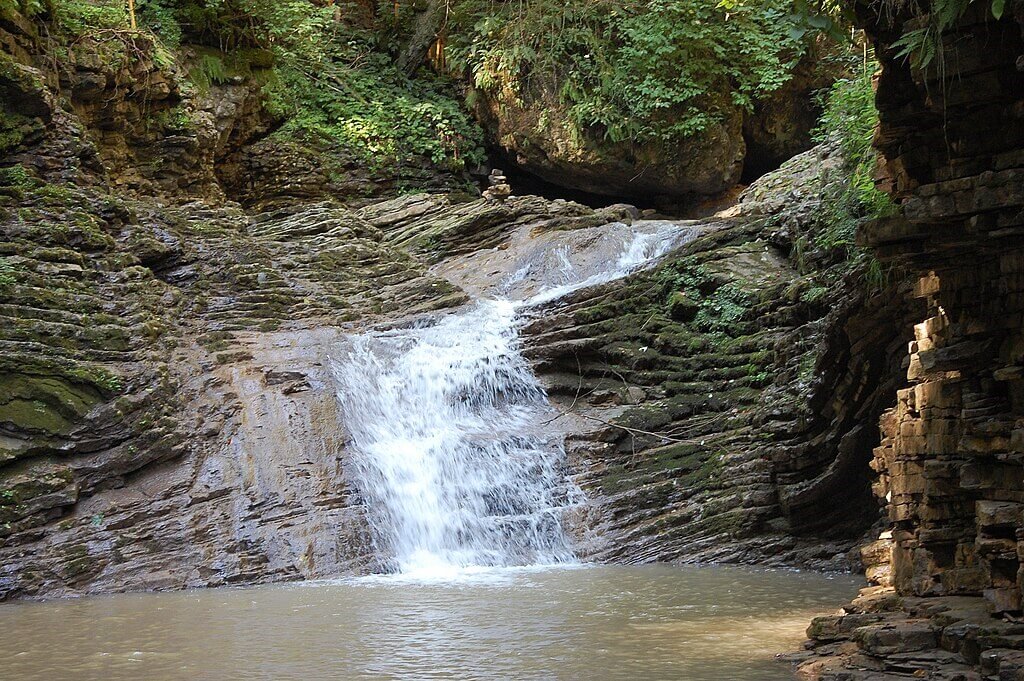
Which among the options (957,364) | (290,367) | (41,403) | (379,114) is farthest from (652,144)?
(957,364)

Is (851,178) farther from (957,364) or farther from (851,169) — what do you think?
(957,364)

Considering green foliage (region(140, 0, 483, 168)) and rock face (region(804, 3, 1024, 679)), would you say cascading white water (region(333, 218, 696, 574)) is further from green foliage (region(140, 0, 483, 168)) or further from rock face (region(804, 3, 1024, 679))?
green foliage (region(140, 0, 483, 168))

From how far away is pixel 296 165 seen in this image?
22.6 meters

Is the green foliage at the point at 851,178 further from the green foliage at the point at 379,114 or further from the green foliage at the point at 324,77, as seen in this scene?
the green foliage at the point at 324,77

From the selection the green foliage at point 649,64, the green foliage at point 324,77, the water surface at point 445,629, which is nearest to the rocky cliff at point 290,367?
the water surface at point 445,629

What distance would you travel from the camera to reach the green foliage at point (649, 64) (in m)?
24.2

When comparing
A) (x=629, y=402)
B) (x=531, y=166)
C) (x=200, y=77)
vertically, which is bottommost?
(x=629, y=402)

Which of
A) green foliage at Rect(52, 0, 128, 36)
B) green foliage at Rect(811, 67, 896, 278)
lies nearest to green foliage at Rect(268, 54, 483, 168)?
green foliage at Rect(52, 0, 128, 36)

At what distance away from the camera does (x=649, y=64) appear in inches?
964

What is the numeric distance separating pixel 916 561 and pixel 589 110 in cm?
1892

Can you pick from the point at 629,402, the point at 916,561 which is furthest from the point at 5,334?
the point at 916,561

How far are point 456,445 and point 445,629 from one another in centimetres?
596

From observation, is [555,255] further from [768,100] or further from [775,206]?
[768,100]

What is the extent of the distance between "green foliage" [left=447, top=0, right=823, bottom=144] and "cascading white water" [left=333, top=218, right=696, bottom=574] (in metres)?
8.55
